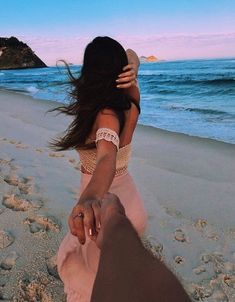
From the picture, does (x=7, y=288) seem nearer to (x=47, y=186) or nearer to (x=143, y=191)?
(x=47, y=186)

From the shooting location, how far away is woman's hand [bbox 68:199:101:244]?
96cm

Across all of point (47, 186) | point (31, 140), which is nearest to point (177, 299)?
point (47, 186)

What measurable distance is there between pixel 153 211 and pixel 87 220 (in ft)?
9.71

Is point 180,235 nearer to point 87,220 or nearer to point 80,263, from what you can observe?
point 80,263

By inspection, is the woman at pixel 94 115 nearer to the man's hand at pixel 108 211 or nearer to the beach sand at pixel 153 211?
the beach sand at pixel 153 211

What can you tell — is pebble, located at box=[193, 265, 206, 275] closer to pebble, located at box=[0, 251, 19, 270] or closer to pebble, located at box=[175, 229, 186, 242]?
pebble, located at box=[175, 229, 186, 242]

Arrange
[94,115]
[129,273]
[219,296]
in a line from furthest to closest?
[219,296] < [94,115] < [129,273]

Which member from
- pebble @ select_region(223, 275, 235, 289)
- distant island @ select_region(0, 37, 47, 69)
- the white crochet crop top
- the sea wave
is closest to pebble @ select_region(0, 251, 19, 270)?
the white crochet crop top

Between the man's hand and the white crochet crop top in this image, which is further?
the white crochet crop top

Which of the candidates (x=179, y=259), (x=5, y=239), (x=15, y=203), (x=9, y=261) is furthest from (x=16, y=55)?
(x=179, y=259)

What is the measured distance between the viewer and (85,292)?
2109 millimetres

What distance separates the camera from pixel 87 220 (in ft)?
3.23

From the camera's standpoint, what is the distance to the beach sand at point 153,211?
273 centimetres

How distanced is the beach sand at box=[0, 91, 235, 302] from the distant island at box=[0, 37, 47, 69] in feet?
A: 264
